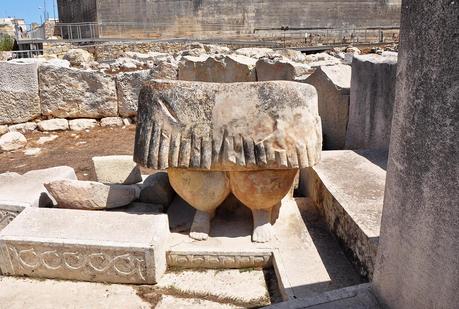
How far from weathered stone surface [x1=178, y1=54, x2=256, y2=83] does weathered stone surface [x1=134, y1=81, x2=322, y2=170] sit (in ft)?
11.6

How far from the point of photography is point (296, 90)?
2496 millimetres

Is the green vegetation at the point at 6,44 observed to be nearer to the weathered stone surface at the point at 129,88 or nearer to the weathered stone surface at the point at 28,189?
the weathered stone surface at the point at 129,88

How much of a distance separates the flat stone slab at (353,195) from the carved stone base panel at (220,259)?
1.73 ft

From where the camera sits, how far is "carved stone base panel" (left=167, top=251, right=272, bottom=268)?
258cm

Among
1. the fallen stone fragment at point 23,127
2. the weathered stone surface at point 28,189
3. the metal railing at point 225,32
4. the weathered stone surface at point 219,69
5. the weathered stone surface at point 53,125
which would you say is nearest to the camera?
the weathered stone surface at point 28,189

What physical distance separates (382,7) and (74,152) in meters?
19.5

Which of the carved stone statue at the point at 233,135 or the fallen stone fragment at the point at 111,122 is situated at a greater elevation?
the carved stone statue at the point at 233,135

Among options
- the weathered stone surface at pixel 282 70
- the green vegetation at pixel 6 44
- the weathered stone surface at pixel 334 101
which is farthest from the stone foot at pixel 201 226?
the green vegetation at pixel 6 44

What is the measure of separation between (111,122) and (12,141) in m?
1.43

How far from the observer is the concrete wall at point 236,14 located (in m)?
18.0

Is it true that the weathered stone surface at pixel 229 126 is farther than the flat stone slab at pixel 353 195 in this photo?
Yes

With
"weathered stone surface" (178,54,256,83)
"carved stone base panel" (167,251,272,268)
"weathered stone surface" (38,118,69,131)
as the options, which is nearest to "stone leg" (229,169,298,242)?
"carved stone base panel" (167,251,272,268)

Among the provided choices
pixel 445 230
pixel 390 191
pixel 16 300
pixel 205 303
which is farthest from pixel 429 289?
pixel 16 300

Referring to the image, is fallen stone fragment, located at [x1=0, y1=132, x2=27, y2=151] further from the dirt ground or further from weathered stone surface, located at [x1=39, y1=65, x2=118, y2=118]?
weathered stone surface, located at [x1=39, y1=65, x2=118, y2=118]
